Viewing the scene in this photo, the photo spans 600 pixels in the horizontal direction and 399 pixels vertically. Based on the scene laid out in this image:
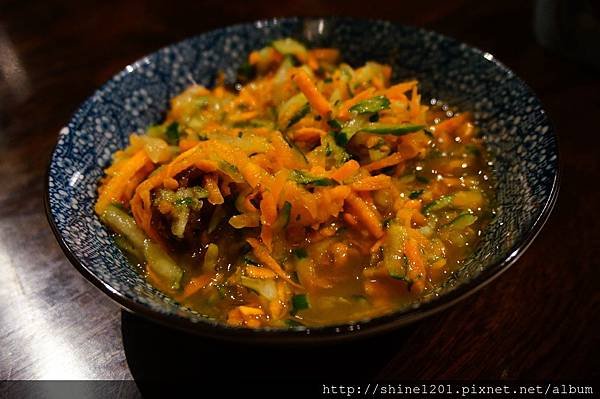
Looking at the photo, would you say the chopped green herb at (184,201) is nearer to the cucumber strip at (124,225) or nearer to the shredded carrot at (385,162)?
the cucumber strip at (124,225)

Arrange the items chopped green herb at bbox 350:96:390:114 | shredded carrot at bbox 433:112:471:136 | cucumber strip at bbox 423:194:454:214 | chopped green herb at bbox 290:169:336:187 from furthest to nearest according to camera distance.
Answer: shredded carrot at bbox 433:112:471:136 < chopped green herb at bbox 350:96:390:114 < cucumber strip at bbox 423:194:454:214 < chopped green herb at bbox 290:169:336:187

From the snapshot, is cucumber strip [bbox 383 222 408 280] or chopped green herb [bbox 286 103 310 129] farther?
chopped green herb [bbox 286 103 310 129]

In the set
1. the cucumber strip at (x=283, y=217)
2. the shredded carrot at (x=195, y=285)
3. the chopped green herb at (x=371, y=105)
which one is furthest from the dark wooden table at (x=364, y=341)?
the chopped green herb at (x=371, y=105)

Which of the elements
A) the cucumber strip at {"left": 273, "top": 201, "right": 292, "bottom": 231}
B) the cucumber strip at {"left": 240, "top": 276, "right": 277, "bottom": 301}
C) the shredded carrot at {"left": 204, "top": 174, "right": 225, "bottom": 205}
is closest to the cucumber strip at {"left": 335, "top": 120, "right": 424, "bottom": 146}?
the cucumber strip at {"left": 273, "top": 201, "right": 292, "bottom": 231}

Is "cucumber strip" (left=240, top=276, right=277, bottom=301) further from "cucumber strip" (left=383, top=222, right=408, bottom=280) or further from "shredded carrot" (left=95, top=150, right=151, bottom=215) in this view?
"shredded carrot" (left=95, top=150, right=151, bottom=215)

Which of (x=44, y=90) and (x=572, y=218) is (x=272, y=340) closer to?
(x=572, y=218)

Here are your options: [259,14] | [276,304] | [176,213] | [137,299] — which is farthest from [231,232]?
[259,14]

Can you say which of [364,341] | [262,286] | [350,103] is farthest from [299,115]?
[364,341]

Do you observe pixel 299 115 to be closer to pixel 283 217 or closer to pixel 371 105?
pixel 371 105
